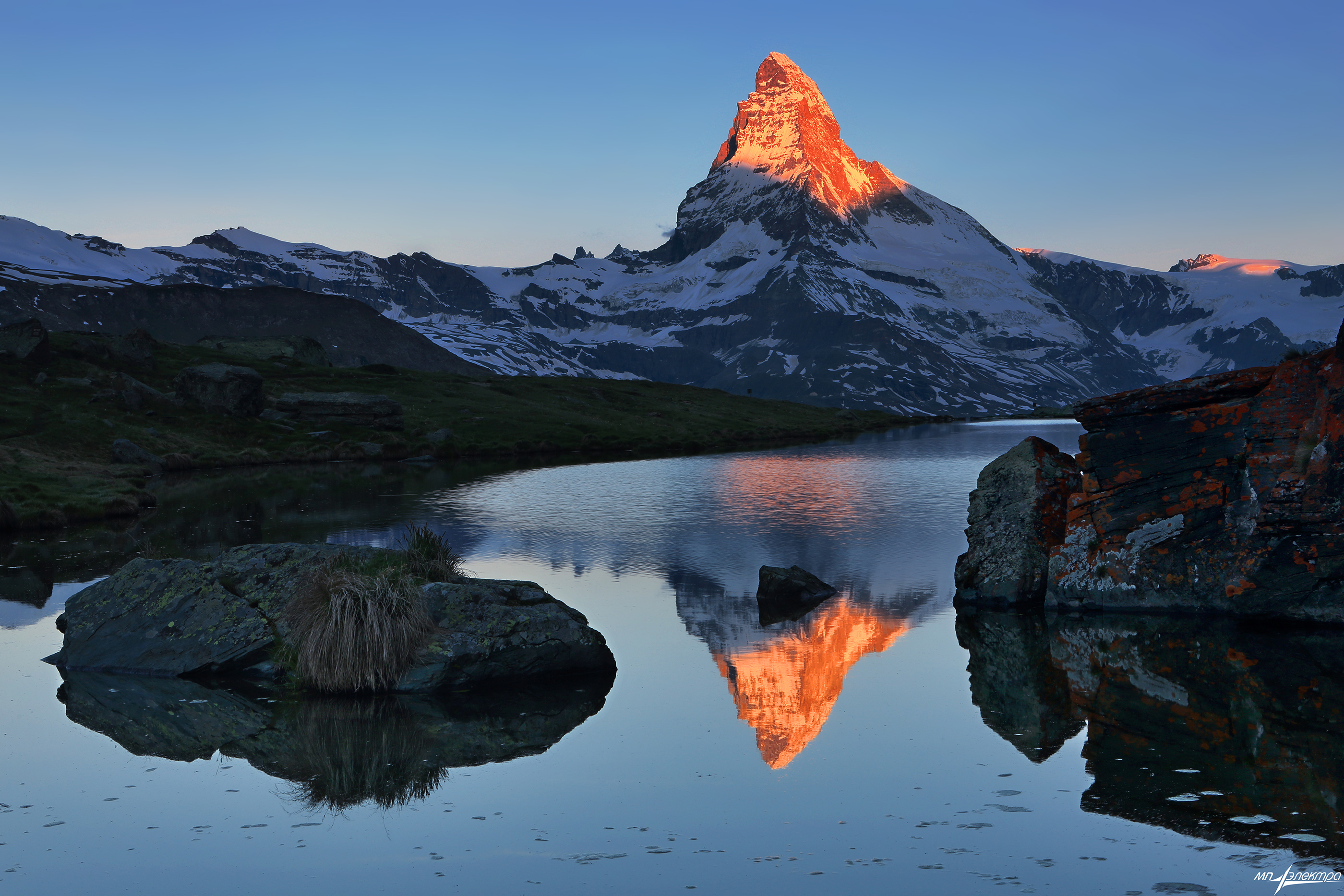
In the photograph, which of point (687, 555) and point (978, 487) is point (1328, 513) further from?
point (687, 555)

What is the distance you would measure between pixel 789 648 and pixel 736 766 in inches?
338

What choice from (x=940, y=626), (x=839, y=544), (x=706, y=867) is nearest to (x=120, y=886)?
(x=706, y=867)

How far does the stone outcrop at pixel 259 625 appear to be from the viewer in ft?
67.9

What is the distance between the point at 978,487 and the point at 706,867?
2091 cm

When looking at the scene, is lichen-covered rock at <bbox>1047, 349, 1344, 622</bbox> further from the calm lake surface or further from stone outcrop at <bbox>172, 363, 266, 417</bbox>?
Result: stone outcrop at <bbox>172, 363, 266, 417</bbox>

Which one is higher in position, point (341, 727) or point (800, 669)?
point (800, 669)

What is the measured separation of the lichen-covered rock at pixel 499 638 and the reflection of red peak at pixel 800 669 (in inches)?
130

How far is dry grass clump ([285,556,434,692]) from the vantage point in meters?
19.9

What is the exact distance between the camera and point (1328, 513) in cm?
2352

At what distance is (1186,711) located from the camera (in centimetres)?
1752

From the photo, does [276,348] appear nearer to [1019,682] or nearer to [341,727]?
[341,727]

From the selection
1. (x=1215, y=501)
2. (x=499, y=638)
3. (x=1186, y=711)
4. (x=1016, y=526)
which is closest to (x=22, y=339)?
→ (x=499, y=638)

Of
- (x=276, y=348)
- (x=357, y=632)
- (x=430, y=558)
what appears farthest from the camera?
(x=276, y=348)

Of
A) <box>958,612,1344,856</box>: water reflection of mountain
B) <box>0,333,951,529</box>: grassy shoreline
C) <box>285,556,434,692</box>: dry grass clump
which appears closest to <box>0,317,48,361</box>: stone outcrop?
<box>0,333,951,529</box>: grassy shoreline
